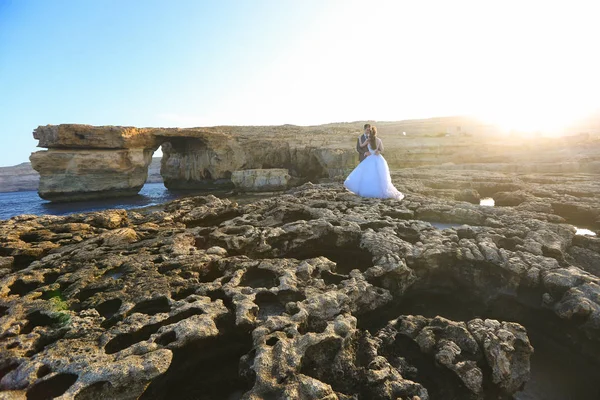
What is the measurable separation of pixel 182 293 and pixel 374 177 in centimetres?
794

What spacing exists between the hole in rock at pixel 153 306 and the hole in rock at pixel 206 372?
3.11 ft

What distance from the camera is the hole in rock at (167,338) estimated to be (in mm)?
3752

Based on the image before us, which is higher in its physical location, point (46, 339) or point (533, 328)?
point (46, 339)

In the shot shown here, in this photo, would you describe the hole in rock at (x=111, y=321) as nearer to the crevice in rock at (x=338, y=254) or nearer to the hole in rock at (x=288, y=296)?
the hole in rock at (x=288, y=296)

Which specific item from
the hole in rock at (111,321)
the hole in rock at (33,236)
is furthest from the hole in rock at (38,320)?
the hole in rock at (33,236)

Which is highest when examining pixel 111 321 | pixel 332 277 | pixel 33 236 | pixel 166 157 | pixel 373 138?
pixel 373 138

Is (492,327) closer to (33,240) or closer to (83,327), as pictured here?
(83,327)

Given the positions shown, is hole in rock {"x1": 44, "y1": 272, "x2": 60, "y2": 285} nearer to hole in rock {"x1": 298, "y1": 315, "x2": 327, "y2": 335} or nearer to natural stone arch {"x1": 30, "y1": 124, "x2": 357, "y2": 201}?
hole in rock {"x1": 298, "y1": 315, "x2": 327, "y2": 335}

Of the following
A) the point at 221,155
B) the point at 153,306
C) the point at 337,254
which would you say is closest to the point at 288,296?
the point at 153,306

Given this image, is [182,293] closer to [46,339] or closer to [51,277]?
[46,339]

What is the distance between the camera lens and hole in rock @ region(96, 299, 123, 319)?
4508 millimetres

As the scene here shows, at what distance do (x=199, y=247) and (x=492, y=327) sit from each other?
Result: 584 cm

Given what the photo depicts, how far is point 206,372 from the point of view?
3947 millimetres

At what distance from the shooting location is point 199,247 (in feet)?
23.4
